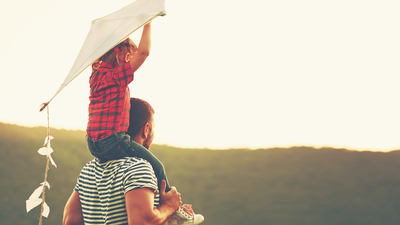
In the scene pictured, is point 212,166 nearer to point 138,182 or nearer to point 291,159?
point 291,159

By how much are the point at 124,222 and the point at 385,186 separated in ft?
18.9

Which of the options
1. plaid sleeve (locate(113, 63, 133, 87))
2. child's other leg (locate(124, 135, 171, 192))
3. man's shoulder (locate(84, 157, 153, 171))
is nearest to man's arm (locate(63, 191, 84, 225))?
man's shoulder (locate(84, 157, 153, 171))

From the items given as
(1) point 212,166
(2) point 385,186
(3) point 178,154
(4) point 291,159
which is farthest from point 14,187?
(2) point 385,186

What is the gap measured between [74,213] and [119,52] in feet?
2.20

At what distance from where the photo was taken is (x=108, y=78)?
1.12m

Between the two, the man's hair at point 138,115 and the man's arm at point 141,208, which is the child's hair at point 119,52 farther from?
the man's arm at point 141,208

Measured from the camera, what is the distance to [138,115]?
1275 mm

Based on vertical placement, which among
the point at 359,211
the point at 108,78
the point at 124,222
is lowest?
the point at 359,211

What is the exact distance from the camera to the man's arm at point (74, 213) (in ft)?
4.16

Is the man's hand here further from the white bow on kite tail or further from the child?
the white bow on kite tail

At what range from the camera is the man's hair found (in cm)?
127

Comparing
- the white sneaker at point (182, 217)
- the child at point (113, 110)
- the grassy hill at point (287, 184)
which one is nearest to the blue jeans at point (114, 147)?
the child at point (113, 110)

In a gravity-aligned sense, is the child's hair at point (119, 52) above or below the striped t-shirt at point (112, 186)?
above

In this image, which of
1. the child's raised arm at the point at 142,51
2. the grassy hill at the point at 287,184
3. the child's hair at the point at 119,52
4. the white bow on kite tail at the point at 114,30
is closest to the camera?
the white bow on kite tail at the point at 114,30
